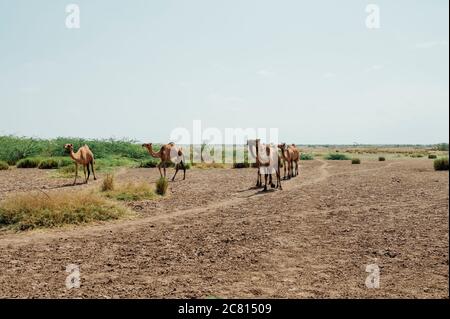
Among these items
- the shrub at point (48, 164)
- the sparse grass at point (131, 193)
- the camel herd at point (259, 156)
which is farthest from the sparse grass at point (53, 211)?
the shrub at point (48, 164)

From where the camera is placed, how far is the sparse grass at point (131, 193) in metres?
15.6

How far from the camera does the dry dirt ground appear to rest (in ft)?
20.1

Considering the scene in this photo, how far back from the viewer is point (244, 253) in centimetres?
808

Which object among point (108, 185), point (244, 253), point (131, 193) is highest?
point (108, 185)

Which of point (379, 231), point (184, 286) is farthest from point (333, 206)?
point (184, 286)

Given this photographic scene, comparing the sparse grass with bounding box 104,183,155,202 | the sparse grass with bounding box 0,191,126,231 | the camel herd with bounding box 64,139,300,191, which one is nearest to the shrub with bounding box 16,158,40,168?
the camel herd with bounding box 64,139,300,191

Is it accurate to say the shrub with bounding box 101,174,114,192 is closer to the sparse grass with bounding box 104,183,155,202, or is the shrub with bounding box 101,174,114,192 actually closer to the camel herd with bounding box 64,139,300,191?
the sparse grass with bounding box 104,183,155,202

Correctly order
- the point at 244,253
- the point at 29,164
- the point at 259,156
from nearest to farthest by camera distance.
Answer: the point at 244,253, the point at 259,156, the point at 29,164

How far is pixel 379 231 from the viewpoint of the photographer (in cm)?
960

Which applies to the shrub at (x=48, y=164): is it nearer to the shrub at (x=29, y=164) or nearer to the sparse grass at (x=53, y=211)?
the shrub at (x=29, y=164)

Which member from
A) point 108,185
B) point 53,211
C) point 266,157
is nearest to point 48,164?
point 108,185

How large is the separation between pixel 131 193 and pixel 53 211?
4789mm

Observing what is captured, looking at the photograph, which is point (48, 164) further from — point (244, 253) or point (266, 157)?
point (244, 253)
